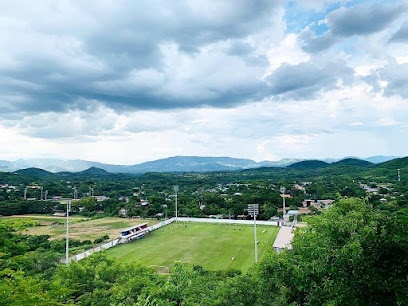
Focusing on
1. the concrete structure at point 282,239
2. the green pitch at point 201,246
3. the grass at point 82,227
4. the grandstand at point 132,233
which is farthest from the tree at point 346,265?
the grass at point 82,227

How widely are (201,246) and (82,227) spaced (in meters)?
23.4

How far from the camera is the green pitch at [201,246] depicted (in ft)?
105

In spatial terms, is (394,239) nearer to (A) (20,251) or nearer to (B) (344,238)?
(B) (344,238)

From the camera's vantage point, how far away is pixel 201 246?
126ft

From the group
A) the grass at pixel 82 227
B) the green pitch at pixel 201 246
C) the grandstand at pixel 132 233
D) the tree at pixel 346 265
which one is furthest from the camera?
the grass at pixel 82 227

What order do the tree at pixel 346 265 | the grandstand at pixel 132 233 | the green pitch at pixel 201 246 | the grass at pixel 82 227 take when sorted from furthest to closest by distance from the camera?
the grass at pixel 82 227, the grandstand at pixel 132 233, the green pitch at pixel 201 246, the tree at pixel 346 265

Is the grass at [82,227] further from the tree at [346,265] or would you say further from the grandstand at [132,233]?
the tree at [346,265]

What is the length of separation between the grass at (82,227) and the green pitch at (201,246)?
693cm

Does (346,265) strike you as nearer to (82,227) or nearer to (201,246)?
(201,246)

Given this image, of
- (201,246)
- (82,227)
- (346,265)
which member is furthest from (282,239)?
(82,227)

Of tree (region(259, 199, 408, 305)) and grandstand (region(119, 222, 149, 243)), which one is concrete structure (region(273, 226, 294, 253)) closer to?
grandstand (region(119, 222, 149, 243))

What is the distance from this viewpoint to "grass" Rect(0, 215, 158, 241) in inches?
1798

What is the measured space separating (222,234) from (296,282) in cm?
3455

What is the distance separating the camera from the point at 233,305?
1088 centimetres
